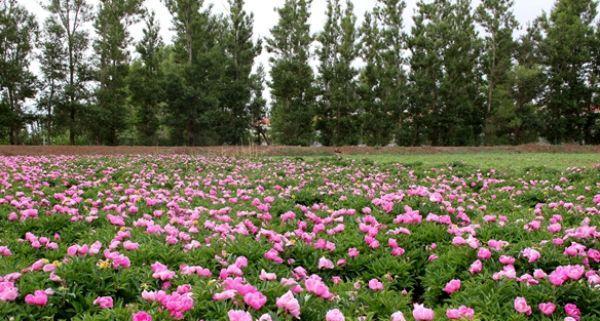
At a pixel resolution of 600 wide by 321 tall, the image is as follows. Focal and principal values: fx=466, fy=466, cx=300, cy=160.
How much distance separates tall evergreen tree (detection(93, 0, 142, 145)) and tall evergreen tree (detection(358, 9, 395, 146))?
55.8 ft

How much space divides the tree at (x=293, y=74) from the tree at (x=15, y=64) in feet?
53.7

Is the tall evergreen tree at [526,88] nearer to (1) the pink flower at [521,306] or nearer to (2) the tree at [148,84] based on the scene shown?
(2) the tree at [148,84]

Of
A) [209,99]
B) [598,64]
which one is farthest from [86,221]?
[598,64]

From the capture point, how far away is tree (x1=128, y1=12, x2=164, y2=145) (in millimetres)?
32156

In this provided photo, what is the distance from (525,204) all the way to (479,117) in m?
33.4

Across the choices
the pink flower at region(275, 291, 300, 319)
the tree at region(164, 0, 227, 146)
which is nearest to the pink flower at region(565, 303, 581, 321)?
the pink flower at region(275, 291, 300, 319)

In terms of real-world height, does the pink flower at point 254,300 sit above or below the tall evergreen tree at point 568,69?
below

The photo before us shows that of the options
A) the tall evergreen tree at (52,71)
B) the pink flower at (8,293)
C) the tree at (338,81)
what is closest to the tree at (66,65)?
the tall evergreen tree at (52,71)

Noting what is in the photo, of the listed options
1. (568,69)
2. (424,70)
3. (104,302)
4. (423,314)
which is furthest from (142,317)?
(568,69)

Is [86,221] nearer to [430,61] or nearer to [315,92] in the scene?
[315,92]

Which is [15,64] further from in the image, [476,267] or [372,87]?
[476,267]

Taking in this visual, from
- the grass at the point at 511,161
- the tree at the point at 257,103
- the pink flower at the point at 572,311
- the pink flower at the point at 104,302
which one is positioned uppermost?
the tree at the point at 257,103

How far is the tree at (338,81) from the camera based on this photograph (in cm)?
3553

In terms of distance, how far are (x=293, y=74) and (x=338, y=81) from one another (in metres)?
3.58
